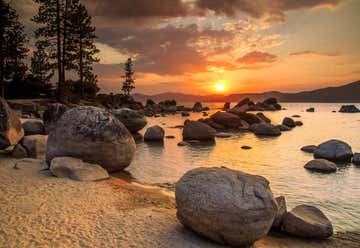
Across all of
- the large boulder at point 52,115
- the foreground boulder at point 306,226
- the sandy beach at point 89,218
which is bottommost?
the foreground boulder at point 306,226

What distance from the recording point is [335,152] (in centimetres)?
1850

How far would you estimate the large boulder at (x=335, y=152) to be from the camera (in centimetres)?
1836

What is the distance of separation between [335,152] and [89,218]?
16.3 meters

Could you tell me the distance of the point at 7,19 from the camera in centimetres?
4300

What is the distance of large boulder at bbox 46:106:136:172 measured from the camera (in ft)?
40.2

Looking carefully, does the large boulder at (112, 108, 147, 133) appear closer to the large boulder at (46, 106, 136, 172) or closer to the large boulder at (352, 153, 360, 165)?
the large boulder at (46, 106, 136, 172)

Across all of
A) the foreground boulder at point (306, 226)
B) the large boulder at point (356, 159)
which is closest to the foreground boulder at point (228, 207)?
the foreground boulder at point (306, 226)

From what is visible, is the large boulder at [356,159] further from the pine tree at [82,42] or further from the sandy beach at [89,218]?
the pine tree at [82,42]

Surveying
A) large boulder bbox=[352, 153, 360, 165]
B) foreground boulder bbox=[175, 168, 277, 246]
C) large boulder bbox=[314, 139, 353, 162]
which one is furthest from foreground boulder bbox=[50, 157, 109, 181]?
large boulder bbox=[352, 153, 360, 165]

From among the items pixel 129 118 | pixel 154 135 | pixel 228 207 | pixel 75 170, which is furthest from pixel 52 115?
pixel 228 207

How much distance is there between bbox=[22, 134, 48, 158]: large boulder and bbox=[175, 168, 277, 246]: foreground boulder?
1043 cm

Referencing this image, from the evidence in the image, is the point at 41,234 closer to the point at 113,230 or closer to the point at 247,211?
the point at 113,230

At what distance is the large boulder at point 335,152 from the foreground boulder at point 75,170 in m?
14.1

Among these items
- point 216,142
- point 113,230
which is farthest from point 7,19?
point 113,230
